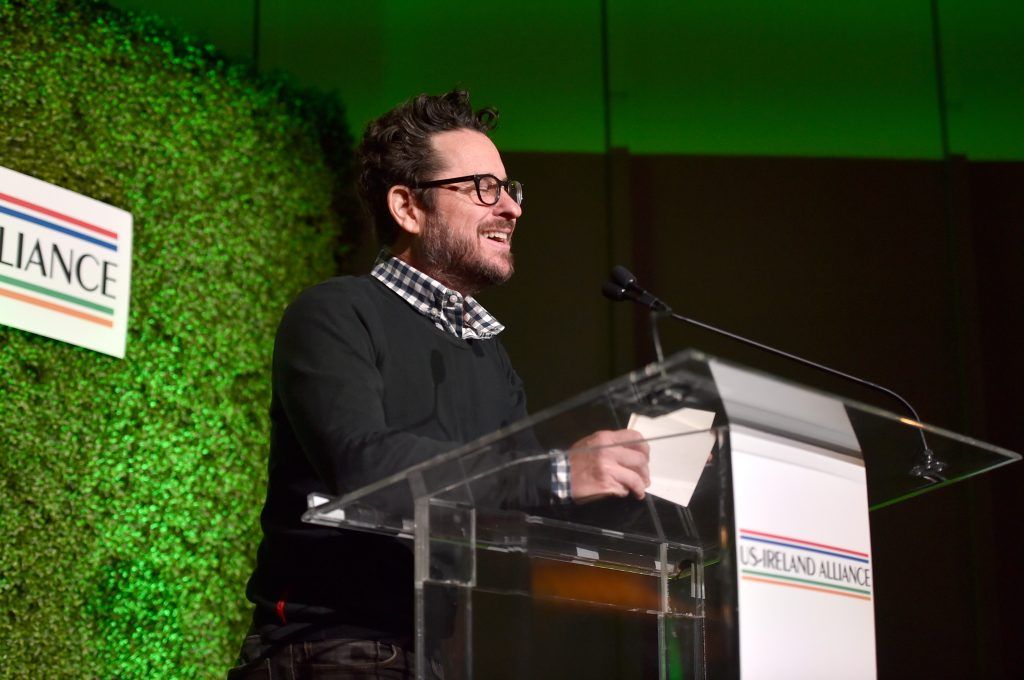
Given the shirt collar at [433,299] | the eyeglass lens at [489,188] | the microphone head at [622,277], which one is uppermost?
the eyeglass lens at [489,188]

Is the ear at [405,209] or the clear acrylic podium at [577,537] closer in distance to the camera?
the clear acrylic podium at [577,537]

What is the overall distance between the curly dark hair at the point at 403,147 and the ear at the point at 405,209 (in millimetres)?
15

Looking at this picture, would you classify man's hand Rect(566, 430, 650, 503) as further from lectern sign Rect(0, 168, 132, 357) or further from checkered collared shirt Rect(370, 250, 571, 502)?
lectern sign Rect(0, 168, 132, 357)

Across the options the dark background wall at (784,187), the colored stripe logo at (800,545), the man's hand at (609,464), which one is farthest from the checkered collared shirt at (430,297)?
the dark background wall at (784,187)

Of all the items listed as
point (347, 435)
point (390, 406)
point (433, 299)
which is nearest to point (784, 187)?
point (433, 299)

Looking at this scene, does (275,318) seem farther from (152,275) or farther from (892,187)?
(892,187)

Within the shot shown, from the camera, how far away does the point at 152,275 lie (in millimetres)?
3684

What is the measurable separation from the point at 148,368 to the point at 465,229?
5.39ft

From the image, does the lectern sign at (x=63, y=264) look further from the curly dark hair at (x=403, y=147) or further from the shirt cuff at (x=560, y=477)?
the shirt cuff at (x=560, y=477)

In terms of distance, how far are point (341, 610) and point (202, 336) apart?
2.16 metres

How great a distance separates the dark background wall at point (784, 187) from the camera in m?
4.50

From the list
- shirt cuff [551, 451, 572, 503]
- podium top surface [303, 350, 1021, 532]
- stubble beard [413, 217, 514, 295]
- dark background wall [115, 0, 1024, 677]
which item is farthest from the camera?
dark background wall [115, 0, 1024, 677]

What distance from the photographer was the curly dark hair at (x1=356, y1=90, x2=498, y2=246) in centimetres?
243

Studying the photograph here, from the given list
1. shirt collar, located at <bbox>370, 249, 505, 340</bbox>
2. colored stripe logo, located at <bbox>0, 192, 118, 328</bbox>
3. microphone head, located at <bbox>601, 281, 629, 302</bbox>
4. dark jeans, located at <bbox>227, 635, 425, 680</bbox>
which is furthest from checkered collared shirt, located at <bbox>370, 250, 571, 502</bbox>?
colored stripe logo, located at <bbox>0, 192, 118, 328</bbox>
